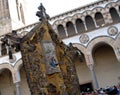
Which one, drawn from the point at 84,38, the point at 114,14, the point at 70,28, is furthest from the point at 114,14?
the point at 70,28

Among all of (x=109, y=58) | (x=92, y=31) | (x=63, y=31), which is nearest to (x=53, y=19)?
(x=63, y=31)

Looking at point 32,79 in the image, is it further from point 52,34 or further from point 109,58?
point 109,58

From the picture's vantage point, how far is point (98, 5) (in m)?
17.6

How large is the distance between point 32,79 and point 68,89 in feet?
6.42

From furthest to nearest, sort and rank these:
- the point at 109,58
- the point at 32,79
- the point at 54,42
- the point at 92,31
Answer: the point at 109,58 → the point at 92,31 → the point at 54,42 → the point at 32,79

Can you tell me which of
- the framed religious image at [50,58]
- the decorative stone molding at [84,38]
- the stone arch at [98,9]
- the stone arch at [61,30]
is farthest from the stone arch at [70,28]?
the framed religious image at [50,58]

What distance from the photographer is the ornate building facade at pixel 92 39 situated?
54.7 feet

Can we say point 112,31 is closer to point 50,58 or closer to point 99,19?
point 99,19

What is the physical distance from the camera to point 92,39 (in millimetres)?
16859

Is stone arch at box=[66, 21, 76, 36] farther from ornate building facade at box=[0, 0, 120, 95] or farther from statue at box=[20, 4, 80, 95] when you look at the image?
statue at box=[20, 4, 80, 95]

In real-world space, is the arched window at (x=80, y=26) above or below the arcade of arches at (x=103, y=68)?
above

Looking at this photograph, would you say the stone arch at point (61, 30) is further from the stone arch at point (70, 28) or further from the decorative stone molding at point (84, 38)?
the decorative stone molding at point (84, 38)

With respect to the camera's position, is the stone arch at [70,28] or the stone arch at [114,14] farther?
the stone arch at [70,28]

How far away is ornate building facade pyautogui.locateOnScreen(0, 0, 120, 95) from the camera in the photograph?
54.7ft
